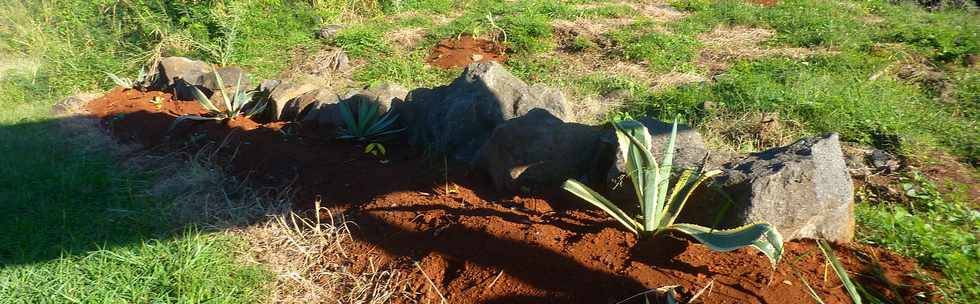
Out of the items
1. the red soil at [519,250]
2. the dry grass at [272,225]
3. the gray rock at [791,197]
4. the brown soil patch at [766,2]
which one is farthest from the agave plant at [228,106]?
the brown soil patch at [766,2]

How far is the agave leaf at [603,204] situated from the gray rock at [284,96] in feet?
10.4

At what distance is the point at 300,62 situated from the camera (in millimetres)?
7176

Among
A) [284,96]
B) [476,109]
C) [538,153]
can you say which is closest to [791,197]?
[538,153]

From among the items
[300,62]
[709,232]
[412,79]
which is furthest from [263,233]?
[300,62]

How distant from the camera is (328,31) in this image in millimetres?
7895

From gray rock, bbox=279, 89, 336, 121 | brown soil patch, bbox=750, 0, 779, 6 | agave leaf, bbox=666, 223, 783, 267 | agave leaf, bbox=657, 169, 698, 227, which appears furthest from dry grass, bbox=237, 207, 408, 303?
brown soil patch, bbox=750, 0, 779, 6

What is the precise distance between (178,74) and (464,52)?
3029 millimetres

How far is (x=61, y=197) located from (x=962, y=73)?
709 centimetres

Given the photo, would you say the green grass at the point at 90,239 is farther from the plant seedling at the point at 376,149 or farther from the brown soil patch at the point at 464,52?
the brown soil patch at the point at 464,52

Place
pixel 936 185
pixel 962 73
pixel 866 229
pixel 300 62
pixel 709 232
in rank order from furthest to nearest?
1. pixel 300 62
2. pixel 962 73
3. pixel 936 185
4. pixel 866 229
5. pixel 709 232

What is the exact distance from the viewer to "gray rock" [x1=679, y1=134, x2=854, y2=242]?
2271 mm

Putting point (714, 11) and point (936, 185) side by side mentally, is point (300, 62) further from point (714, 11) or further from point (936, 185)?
point (936, 185)

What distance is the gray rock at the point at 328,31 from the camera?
25.7 feet

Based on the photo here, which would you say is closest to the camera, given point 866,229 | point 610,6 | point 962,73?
point 866,229
